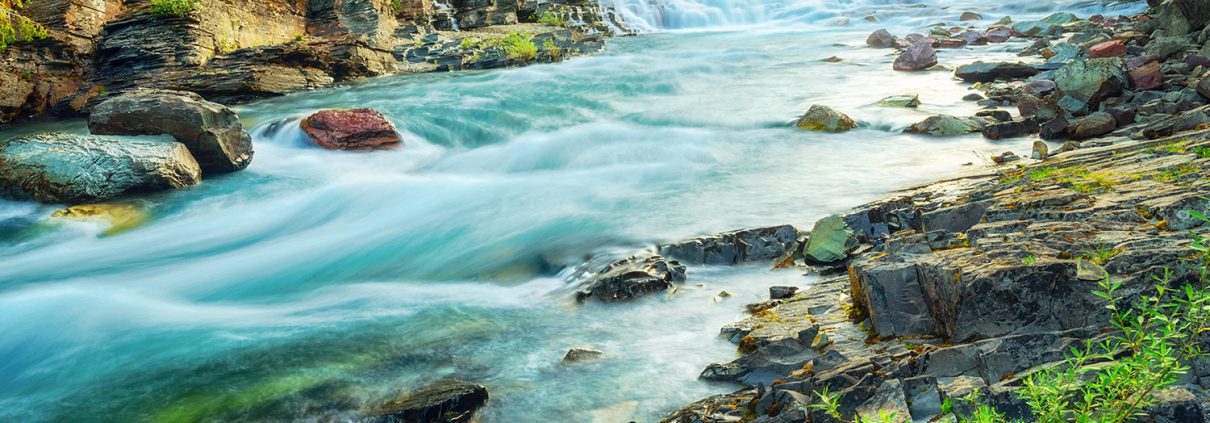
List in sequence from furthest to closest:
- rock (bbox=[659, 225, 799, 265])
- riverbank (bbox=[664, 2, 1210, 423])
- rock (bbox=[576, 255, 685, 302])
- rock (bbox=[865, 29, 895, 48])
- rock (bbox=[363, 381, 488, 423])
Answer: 1. rock (bbox=[865, 29, 895, 48])
2. rock (bbox=[659, 225, 799, 265])
3. rock (bbox=[576, 255, 685, 302])
4. rock (bbox=[363, 381, 488, 423])
5. riverbank (bbox=[664, 2, 1210, 423])

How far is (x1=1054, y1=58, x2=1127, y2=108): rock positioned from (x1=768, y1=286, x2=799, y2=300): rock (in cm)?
652

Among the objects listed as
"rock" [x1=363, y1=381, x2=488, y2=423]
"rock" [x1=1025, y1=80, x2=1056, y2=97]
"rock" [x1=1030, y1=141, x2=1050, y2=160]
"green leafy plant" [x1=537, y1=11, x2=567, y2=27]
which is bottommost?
"rock" [x1=363, y1=381, x2=488, y2=423]

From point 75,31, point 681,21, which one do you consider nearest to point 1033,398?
point 75,31

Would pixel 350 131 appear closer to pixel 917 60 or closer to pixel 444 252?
pixel 444 252

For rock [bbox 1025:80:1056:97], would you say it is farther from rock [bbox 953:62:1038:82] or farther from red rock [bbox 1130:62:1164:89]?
rock [bbox 953:62:1038:82]

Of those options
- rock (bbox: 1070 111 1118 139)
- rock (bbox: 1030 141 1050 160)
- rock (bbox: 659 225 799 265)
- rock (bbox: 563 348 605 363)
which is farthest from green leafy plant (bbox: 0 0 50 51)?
rock (bbox: 1070 111 1118 139)

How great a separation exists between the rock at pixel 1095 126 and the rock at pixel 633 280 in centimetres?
563

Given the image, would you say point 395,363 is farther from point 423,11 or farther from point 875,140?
point 423,11

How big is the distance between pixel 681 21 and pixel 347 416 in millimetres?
28619

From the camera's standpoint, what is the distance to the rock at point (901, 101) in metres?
12.2

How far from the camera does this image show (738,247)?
6.17 metres

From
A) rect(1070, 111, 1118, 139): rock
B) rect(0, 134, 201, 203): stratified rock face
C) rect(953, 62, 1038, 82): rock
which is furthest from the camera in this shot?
rect(953, 62, 1038, 82): rock

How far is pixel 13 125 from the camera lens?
12969 mm

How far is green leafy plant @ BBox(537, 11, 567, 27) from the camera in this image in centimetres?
2544
